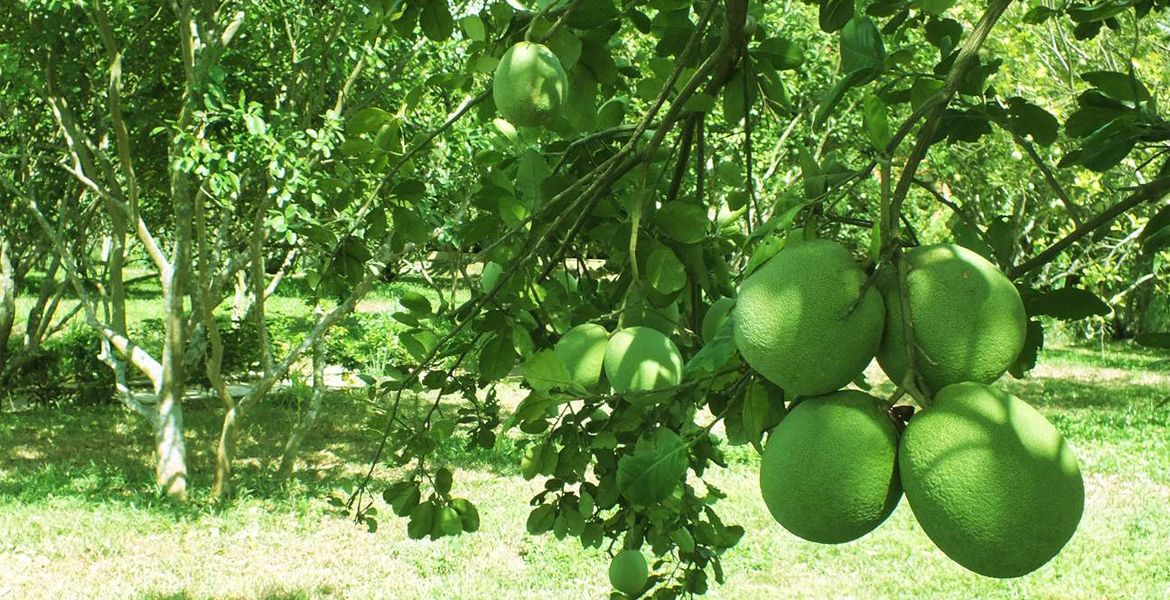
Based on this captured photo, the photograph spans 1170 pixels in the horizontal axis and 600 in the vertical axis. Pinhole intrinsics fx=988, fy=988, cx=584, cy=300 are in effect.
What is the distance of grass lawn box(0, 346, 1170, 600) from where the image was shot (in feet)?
15.4

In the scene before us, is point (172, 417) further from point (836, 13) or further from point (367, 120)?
point (836, 13)

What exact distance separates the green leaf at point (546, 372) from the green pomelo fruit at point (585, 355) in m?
0.15

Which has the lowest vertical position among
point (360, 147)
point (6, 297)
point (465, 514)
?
point (6, 297)

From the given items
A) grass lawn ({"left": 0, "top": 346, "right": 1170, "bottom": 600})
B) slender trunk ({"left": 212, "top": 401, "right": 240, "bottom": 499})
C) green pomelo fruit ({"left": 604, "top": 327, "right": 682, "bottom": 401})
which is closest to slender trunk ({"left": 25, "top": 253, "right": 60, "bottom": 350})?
grass lawn ({"left": 0, "top": 346, "right": 1170, "bottom": 600})

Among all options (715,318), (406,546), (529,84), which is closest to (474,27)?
(529,84)

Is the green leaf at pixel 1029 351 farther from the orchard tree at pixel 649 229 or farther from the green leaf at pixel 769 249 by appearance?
the green leaf at pixel 769 249

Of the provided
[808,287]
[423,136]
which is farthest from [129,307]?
[808,287]

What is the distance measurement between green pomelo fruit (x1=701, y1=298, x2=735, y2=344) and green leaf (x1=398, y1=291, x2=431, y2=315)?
0.49 metres

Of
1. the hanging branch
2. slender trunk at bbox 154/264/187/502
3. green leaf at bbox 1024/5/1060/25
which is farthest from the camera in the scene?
slender trunk at bbox 154/264/187/502

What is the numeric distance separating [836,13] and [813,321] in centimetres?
110

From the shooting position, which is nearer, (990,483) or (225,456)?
(990,483)

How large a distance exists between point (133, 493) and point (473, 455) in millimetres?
2458

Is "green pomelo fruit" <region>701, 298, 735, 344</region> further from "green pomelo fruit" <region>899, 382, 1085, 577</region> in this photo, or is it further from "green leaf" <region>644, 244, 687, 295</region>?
"green pomelo fruit" <region>899, 382, 1085, 577</region>

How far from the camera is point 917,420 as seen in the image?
737 mm
